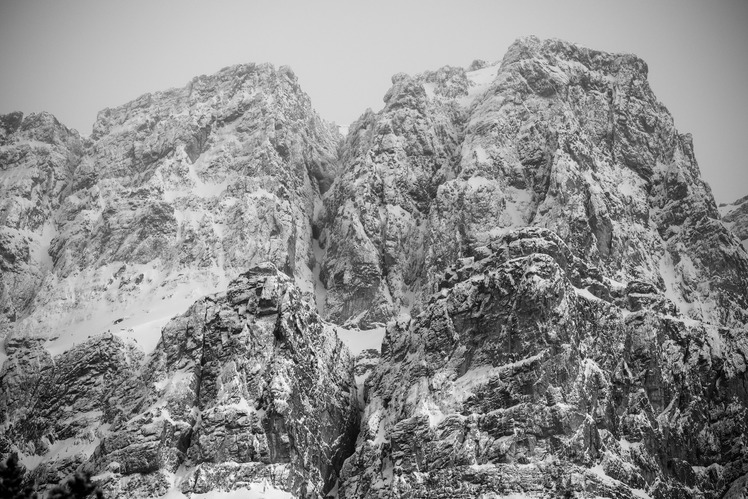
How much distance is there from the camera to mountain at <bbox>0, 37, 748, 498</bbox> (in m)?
105

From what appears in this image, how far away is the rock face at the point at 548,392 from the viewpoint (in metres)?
101

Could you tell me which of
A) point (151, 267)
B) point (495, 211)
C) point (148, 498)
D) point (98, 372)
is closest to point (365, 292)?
point (495, 211)

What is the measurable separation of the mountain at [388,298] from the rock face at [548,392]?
0.36 meters

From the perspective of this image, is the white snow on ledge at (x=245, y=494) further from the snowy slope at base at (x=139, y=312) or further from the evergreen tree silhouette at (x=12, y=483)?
the evergreen tree silhouette at (x=12, y=483)

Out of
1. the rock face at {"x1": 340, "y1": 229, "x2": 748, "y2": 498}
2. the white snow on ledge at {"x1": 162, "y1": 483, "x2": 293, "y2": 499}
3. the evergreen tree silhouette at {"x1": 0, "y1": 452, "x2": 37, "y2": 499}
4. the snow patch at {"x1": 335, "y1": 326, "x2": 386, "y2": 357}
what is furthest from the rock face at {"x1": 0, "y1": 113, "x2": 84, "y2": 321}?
the evergreen tree silhouette at {"x1": 0, "y1": 452, "x2": 37, "y2": 499}

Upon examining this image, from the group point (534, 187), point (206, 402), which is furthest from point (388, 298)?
point (206, 402)

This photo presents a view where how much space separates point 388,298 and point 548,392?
53.7 m

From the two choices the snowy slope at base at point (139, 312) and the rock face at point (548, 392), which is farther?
the snowy slope at base at point (139, 312)

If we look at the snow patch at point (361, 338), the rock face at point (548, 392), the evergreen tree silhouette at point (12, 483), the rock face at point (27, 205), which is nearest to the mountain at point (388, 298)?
the rock face at point (548, 392)

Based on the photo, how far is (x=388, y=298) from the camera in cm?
15262

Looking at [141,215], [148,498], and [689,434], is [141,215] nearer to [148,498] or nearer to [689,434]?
[148,498]

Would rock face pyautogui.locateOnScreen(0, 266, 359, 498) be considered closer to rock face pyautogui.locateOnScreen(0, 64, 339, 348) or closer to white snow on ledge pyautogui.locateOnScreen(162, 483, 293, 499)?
white snow on ledge pyautogui.locateOnScreen(162, 483, 293, 499)

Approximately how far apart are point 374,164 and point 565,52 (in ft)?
189

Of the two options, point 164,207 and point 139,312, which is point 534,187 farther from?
point 139,312
